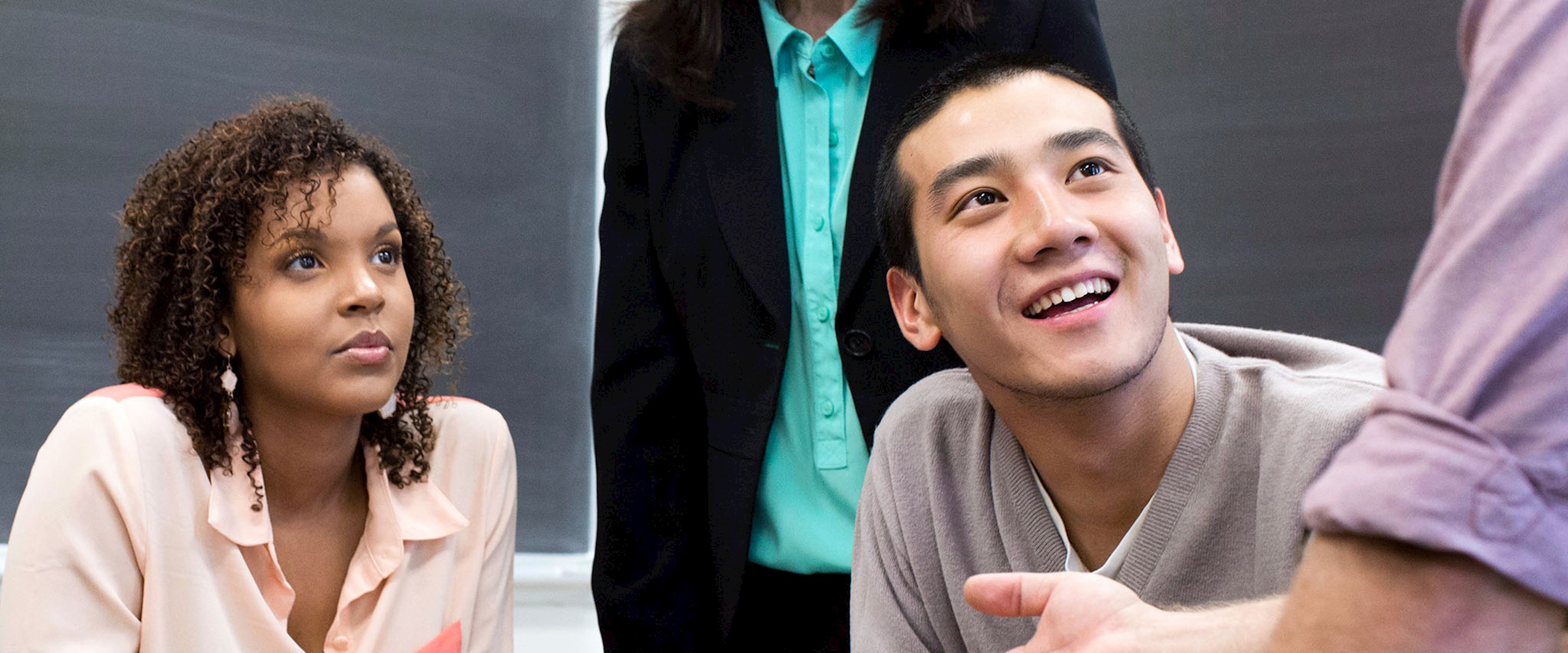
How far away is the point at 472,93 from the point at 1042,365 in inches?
67.3

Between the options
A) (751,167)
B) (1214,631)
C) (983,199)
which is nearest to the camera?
(1214,631)

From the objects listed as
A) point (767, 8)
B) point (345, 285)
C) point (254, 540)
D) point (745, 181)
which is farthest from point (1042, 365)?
point (254, 540)

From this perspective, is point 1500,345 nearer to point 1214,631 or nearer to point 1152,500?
point 1214,631

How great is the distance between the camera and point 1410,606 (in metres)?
0.42

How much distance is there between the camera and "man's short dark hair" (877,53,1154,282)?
1517 millimetres

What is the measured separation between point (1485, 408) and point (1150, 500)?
0.98 meters

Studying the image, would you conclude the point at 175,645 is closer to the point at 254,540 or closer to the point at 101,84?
the point at 254,540

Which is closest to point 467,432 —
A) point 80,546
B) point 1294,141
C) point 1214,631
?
point 80,546

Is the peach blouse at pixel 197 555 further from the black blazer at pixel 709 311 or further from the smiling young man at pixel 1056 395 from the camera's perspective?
the smiling young man at pixel 1056 395

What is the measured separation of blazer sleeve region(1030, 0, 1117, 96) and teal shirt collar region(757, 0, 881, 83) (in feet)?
0.74

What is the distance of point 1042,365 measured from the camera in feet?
4.31

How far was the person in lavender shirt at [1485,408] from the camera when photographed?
0.39 meters

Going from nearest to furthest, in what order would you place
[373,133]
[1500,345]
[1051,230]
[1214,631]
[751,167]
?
[1500,345], [1214,631], [1051,230], [751,167], [373,133]

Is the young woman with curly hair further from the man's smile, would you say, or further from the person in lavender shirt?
the person in lavender shirt
